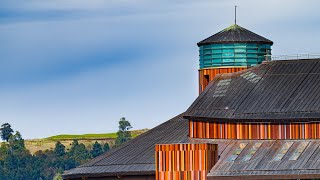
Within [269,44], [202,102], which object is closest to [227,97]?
[202,102]

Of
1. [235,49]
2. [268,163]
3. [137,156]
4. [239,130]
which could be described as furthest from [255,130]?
[235,49]

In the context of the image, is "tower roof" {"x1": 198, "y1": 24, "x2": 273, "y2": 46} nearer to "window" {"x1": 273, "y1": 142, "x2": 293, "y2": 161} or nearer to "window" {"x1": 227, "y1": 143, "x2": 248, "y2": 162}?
"window" {"x1": 227, "y1": 143, "x2": 248, "y2": 162}

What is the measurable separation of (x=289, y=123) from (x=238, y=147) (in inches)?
213

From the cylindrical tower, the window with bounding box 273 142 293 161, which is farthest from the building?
the cylindrical tower

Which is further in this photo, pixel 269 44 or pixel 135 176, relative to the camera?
pixel 269 44

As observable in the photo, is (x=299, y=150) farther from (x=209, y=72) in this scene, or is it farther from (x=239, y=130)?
(x=209, y=72)

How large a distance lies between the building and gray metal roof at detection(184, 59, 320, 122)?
80mm

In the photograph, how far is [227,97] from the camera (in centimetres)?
16400

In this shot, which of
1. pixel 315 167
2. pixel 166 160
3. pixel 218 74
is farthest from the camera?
pixel 218 74

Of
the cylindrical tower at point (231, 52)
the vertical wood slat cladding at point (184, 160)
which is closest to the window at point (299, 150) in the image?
the vertical wood slat cladding at point (184, 160)

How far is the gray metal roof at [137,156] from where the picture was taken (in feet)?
545

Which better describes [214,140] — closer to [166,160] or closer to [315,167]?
[166,160]

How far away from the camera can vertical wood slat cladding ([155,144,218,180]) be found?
155125 millimetres

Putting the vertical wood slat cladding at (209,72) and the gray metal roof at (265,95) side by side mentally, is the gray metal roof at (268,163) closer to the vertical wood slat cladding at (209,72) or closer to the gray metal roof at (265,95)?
the gray metal roof at (265,95)
